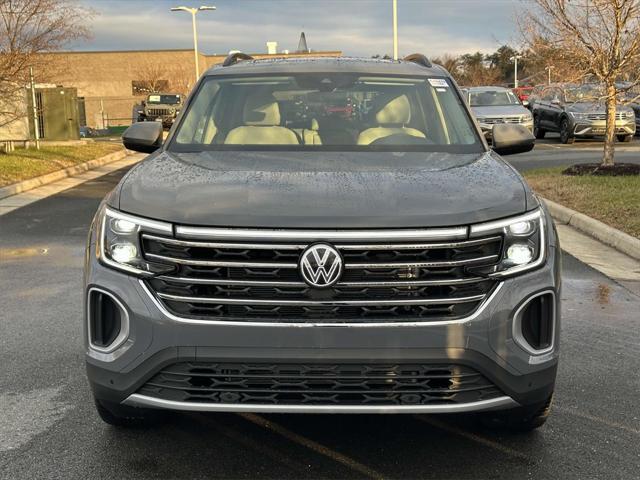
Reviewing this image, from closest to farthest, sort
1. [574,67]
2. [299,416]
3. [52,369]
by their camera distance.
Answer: [299,416]
[52,369]
[574,67]

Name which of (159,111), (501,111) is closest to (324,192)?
(501,111)

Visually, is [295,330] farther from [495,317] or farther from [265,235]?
[495,317]

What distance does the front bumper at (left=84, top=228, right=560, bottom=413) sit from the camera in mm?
2725

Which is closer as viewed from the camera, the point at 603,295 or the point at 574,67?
A: the point at 603,295

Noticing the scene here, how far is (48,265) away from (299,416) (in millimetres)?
4523

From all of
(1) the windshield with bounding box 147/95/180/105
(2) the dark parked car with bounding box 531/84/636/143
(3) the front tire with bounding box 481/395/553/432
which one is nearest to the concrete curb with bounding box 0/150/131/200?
(3) the front tire with bounding box 481/395/553/432

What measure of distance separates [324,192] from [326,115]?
1.49m

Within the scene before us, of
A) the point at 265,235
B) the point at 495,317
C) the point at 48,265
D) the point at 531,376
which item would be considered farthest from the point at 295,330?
the point at 48,265

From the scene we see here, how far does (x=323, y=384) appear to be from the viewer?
9.18 feet

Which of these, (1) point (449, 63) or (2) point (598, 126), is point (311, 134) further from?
(1) point (449, 63)

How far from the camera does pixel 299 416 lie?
11.9 feet

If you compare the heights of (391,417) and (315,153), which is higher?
(315,153)

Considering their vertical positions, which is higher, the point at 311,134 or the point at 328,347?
the point at 311,134

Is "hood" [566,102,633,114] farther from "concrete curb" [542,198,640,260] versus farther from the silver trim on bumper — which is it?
the silver trim on bumper
